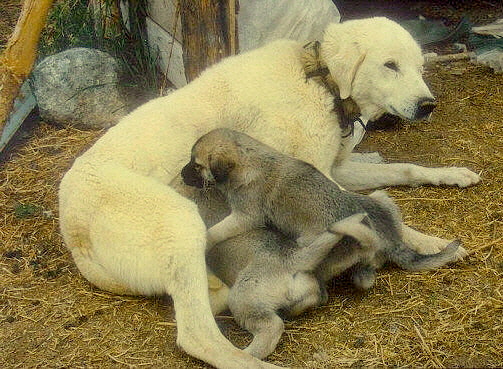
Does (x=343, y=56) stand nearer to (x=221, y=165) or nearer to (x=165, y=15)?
(x=221, y=165)

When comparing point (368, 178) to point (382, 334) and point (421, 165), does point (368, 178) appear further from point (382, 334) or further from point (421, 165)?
point (382, 334)

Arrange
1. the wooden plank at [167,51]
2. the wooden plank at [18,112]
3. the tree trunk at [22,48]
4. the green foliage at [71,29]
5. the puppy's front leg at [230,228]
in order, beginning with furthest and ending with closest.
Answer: the green foliage at [71,29] < the wooden plank at [167,51] < the wooden plank at [18,112] < the tree trunk at [22,48] < the puppy's front leg at [230,228]

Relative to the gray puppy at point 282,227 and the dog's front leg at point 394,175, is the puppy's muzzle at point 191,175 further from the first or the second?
the dog's front leg at point 394,175

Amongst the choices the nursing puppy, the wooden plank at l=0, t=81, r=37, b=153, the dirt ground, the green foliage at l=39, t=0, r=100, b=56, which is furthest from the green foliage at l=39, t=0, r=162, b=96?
the nursing puppy

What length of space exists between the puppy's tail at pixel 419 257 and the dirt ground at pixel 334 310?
90mm

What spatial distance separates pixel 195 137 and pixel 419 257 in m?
1.45

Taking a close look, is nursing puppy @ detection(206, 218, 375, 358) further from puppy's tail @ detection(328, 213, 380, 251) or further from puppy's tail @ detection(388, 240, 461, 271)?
puppy's tail @ detection(388, 240, 461, 271)

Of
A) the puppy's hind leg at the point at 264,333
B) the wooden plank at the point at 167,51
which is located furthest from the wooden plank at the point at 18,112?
the puppy's hind leg at the point at 264,333

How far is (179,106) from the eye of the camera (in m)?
4.40

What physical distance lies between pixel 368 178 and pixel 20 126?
3249 mm

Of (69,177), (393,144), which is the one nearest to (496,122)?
(393,144)

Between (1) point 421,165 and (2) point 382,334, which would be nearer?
(2) point 382,334

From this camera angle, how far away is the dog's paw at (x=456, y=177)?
197 inches

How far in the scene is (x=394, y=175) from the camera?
16.7 ft
